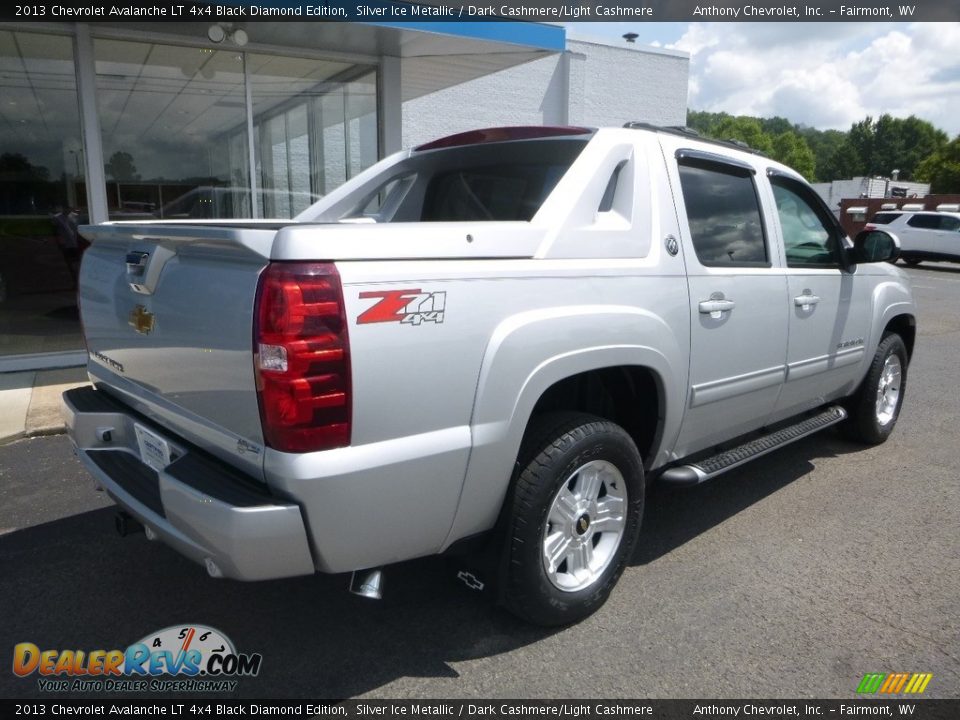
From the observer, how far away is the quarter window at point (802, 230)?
4.20 meters

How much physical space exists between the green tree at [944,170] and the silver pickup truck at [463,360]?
232 feet

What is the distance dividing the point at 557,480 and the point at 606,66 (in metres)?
19.8

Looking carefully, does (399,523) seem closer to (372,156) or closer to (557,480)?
(557,480)

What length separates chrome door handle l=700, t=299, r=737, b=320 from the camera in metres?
3.35

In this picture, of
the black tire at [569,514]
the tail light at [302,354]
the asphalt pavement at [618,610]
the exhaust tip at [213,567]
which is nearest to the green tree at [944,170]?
the asphalt pavement at [618,610]

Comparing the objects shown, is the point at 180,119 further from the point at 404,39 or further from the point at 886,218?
the point at 886,218

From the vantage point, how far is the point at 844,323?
457 cm

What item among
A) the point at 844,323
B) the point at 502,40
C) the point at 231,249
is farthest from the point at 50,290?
the point at 844,323

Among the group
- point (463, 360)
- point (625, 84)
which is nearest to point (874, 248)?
point (463, 360)

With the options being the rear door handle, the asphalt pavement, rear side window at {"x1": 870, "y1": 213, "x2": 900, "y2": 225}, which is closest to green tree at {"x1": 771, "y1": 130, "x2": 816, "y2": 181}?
rear side window at {"x1": 870, "y1": 213, "x2": 900, "y2": 225}

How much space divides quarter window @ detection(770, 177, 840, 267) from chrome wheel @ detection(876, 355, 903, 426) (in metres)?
1.28

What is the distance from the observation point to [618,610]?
3143 mm

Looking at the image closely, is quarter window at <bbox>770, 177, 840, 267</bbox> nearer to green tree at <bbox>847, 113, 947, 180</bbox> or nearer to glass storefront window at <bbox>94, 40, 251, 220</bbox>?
glass storefront window at <bbox>94, 40, 251, 220</bbox>

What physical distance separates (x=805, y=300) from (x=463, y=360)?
100 inches
